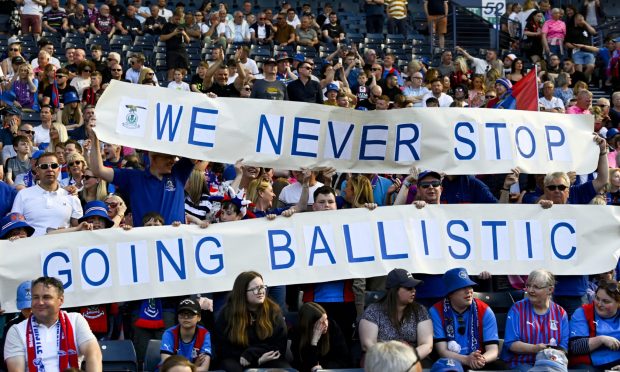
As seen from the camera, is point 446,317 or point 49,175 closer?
point 446,317

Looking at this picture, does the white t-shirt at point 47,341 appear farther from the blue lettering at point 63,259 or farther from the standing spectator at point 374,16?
the standing spectator at point 374,16

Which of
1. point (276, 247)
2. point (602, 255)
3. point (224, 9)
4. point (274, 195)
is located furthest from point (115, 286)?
point (224, 9)

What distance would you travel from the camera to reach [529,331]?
10.5 meters

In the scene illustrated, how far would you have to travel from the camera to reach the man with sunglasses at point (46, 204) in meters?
11.7

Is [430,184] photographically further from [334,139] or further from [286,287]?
[286,287]

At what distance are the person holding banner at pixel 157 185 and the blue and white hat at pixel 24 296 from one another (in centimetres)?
136

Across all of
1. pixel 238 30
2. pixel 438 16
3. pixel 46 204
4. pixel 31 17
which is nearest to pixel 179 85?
pixel 31 17

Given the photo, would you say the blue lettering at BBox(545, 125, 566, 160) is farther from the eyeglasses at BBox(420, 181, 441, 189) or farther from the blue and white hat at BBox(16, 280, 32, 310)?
the blue and white hat at BBox(16, 280, 32, 310)

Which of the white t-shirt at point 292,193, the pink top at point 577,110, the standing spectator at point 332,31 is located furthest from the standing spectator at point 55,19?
the white t-shirt at point 292,193

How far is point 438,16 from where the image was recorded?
83.4 feet

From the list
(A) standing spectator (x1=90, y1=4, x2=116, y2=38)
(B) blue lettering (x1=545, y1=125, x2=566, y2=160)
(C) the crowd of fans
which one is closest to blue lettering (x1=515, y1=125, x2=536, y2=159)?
(B) blue lettering (x1=545, y1=125, x2=566, y2=160)

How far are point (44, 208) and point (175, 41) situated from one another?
11.1 meters

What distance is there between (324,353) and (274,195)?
2.82m

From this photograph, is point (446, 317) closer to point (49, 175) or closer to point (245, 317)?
point (245, 317)
